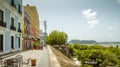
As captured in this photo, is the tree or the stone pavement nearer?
the stone pavement

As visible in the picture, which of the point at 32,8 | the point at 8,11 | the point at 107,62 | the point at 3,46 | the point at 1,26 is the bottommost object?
the point at 107,62

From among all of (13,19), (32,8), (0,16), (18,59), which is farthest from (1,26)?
(32,8)

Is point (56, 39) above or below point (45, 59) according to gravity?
above

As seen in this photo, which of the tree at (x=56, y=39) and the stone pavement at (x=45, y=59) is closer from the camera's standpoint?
the stone pavement at (x=45, y=59)

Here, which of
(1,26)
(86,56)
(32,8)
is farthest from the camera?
(32,8)

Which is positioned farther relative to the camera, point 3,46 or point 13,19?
point 13,19

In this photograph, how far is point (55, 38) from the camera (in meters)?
77.4

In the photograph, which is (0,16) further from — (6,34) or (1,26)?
(6,34)

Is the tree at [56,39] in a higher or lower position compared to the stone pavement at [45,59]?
higher

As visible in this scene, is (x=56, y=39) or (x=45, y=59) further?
(x=56, y=39)

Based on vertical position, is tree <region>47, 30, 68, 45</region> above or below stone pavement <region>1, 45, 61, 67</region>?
above

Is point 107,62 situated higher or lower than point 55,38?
lower

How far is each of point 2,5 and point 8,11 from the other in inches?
117

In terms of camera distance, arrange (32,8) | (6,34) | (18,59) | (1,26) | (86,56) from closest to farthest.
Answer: (18,59), (1,26), (6,34), (86,56), (32,8)
